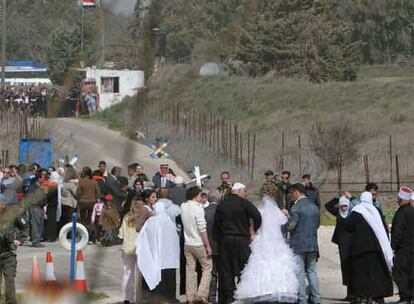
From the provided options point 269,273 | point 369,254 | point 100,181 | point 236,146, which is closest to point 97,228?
point 100,181

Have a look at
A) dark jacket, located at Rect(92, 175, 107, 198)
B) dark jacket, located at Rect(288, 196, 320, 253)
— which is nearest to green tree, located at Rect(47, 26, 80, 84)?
dark jacket, located at Rect(92, 175, 107, 198)

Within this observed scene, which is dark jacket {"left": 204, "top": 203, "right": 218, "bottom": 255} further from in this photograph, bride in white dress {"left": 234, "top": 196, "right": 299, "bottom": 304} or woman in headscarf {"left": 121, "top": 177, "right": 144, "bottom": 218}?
woman in headscarf {"left": 121, "top": 177, "right": 144, "bottom": 218}

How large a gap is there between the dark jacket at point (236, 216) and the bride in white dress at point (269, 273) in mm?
132

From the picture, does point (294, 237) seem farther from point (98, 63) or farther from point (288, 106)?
point (98, 63)

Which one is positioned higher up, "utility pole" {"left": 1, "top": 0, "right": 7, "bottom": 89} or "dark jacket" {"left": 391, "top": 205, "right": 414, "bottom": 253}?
"utility pole" {"left": 1, "top": 0, "right": 7, "bottom": 89}

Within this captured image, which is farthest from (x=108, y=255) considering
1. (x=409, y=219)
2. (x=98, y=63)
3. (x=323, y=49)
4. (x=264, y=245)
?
(x=409, y=219)

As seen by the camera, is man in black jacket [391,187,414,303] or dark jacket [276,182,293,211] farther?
dark jacket [276,182,293,211]

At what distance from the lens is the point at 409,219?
10.5 meters

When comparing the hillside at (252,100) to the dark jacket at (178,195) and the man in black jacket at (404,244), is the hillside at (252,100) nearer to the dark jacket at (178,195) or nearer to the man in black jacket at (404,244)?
the man in black jacket at (404,244)

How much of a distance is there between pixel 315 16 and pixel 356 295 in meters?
8.68

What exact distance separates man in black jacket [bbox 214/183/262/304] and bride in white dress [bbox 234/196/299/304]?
5.0 inches

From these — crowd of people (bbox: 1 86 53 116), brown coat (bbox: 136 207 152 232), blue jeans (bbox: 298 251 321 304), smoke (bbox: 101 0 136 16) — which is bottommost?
blue jeans (bbox: 298 251 321 304)

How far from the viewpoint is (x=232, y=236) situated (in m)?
10.1

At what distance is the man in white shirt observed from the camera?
1009cm
